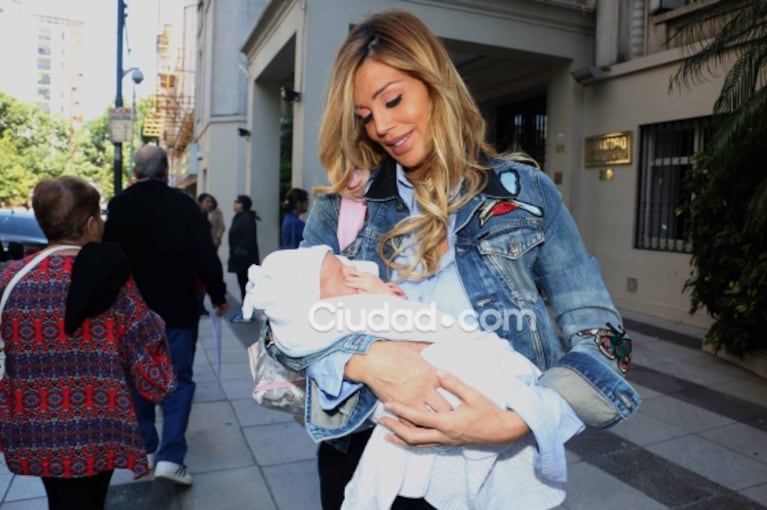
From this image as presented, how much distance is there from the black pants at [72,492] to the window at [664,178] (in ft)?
28.8

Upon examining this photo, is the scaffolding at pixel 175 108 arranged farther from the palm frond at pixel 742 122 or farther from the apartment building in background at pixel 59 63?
the apartment building in background at pixel 59 63

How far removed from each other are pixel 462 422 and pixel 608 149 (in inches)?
408

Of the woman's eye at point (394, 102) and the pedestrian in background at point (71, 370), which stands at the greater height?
the woman's eye at point (394, 102)

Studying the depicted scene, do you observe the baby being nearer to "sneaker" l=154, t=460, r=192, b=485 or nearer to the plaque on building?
"sneaker" l=154, t=460, r=192, b=485

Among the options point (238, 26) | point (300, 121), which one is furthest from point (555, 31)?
point (238, 26)

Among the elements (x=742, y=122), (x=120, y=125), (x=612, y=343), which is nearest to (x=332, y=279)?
(x=612, y=343)

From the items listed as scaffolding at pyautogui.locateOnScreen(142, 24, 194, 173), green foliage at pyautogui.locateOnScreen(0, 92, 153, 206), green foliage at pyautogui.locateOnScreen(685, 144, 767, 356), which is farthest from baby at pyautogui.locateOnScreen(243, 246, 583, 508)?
green foliage at pyautogui.locateOnScreen(0, 92, 153, 206)

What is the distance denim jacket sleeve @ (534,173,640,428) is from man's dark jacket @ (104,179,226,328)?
10.3 feet

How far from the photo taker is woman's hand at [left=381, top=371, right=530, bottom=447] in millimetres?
1148

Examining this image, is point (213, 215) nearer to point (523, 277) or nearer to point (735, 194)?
point (735, 194)

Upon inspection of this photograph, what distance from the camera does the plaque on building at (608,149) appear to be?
400 inches

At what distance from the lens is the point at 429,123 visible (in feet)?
4.94

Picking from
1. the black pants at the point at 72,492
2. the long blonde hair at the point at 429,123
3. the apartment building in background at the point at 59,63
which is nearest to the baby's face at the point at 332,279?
the long blonde hair at the point at 429,123

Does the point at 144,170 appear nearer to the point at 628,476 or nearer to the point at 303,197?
the point at 628,476
